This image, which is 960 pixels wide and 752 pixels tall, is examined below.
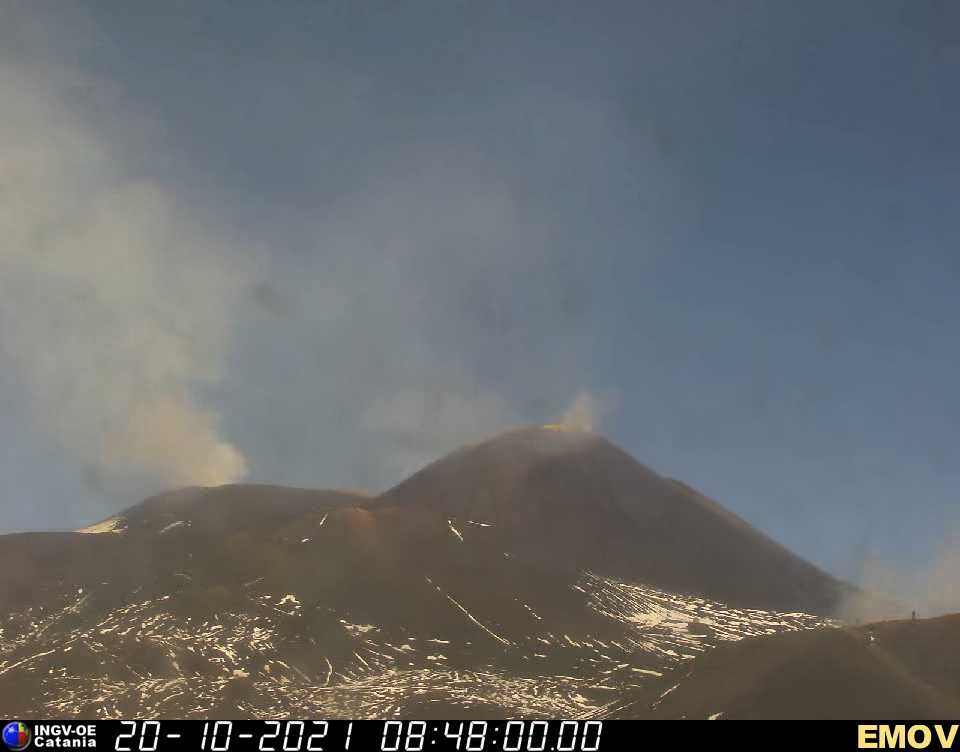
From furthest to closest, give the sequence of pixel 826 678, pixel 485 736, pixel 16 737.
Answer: pixel 826 678 < pixel 485 736 < pixel 16 737

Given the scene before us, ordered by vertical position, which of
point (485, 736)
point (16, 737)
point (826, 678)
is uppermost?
point (826, 678)

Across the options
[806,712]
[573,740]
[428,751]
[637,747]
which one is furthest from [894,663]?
[428,751]

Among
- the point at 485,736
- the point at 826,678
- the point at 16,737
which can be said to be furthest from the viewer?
the point at 826,678

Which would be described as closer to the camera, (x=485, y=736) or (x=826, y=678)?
(x=485, y=736)

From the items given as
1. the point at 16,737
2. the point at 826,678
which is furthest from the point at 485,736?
the point at 16,737

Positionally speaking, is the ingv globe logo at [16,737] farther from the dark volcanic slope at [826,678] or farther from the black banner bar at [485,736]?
the dark volcanic slope at [826,678]

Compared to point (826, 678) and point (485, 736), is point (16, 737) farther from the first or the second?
point (826, 678)

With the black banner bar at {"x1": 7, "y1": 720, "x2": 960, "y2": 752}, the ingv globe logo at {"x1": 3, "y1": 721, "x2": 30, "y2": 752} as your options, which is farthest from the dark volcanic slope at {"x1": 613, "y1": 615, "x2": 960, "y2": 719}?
the ingv globe logo at {"x1": 3, "y1": 721, "x2": 30, "y2": 752}

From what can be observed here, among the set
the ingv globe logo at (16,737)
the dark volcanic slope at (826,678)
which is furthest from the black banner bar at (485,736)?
the dark volcanic slope at (826,678)

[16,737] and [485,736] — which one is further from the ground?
[485,736]
